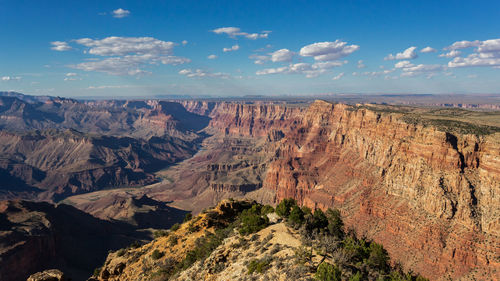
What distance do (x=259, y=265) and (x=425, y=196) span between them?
60.5 m

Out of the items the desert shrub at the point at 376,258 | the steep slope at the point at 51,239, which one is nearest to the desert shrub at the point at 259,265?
the desert shrub at the point at 376,258

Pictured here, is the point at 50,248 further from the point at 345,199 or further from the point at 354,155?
the point at 354,155

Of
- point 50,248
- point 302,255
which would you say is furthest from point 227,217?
point 50,248

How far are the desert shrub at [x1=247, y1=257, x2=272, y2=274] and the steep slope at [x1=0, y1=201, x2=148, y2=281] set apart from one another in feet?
267

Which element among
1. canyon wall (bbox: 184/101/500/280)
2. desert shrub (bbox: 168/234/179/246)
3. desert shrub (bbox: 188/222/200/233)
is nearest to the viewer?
desert shrub (bbox: 168/234/179/246)

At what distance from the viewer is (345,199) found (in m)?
97.2

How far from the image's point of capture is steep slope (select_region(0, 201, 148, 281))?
81.5 m

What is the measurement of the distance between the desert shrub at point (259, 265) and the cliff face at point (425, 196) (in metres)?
48.7

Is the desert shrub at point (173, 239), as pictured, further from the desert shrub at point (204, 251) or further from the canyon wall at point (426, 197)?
the canyon wall at point (426, 197)

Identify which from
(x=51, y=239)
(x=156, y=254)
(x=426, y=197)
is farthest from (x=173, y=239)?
(x=51, y=239)

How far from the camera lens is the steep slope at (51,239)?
81544mm

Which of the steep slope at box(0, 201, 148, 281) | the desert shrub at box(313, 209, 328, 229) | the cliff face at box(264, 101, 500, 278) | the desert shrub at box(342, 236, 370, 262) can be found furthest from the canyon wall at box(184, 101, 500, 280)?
the steep slope at box(0, 201, 148, 281)

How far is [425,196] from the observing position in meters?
69.8

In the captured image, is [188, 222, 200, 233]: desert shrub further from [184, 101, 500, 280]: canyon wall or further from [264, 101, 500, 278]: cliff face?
[264, 101, 500, 278]: cliff face
